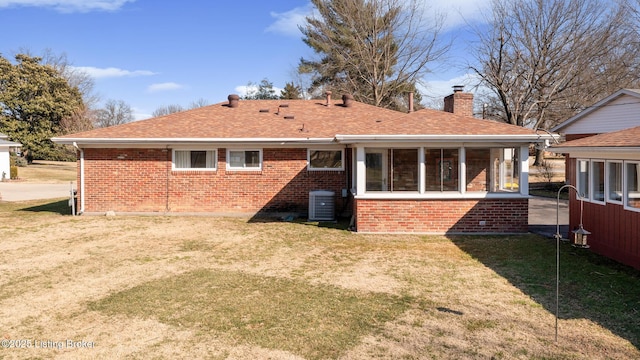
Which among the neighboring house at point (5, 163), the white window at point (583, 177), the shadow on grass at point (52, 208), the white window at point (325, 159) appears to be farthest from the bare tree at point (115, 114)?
the white window at point (583, 177)

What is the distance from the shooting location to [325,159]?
1436 cm

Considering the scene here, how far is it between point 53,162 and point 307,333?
4859cm

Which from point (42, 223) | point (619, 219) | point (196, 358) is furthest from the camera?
point (42, 223)

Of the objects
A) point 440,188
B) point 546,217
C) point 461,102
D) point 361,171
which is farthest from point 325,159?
point 546,217

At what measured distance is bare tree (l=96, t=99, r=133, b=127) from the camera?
61.1 meters

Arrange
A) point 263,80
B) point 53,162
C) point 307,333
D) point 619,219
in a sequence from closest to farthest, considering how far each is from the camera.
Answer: point 307,333 → point 619,219 → point 263,80 → point 53,162

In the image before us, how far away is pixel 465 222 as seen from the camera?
36.5ft

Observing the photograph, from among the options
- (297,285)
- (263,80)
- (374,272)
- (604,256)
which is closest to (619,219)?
(604,256)

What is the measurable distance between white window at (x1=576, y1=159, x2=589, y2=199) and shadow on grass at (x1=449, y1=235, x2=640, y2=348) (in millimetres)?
1224

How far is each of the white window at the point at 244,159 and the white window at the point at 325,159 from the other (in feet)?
5.51

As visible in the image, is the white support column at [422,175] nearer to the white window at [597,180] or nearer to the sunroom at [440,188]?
the sunroom at [440,188]

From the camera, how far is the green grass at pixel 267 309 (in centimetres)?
488

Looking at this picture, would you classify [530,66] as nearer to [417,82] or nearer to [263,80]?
[417,82]

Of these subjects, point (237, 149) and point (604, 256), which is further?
point (237, 149)
